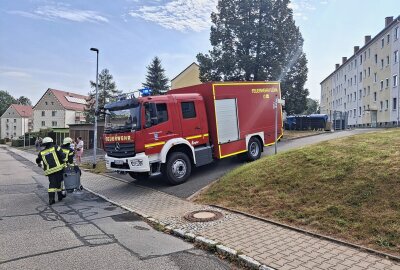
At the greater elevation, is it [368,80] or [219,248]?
[368,80]

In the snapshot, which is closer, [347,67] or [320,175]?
[320,175]

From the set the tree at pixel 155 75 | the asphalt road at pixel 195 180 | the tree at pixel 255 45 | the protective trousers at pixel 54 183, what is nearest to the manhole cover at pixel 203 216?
the asphalt road at pixel 195 180

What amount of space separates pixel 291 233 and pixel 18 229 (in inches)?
206

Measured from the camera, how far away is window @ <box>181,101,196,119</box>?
11.9 metres

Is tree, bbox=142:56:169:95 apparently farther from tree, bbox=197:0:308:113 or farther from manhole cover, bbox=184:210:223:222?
manhole cover, bbox=184:210:223:222

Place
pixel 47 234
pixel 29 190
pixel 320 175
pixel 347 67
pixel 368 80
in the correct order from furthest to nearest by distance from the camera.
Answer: pixel 347 67 → pixel 368 80 → pixel 29 190 → pixel 320 175 → pixel 47 234

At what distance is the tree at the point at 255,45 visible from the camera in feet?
93.2

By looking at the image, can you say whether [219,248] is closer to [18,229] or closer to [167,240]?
[167,240]

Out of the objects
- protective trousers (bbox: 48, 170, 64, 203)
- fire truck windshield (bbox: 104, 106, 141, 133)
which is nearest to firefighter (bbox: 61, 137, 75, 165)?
protective trousers (bbox: 48, 170, 64, 203)

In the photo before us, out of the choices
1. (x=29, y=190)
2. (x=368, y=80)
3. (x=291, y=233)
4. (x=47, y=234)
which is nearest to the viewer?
(x=291, y=233)

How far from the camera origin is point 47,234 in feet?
A: 21.7

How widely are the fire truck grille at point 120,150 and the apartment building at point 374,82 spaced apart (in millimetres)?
25499

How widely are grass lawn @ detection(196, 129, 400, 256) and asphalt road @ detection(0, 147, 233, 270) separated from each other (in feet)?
7.10

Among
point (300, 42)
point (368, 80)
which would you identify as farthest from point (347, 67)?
point (300, 42)
